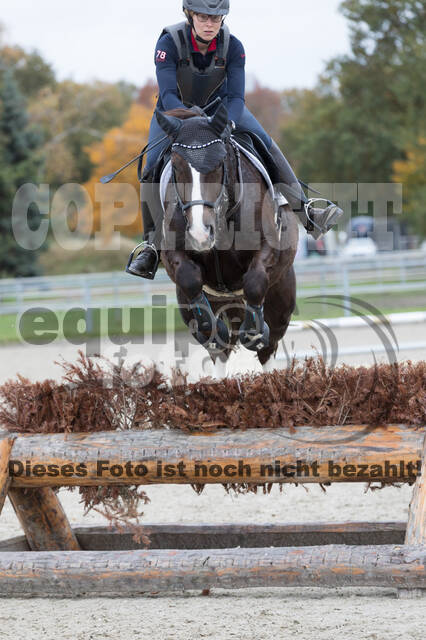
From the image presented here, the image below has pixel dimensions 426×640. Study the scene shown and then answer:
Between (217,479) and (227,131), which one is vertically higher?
(227,131)

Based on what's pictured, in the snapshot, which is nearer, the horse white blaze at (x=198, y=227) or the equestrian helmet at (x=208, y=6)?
the horse white blaze at (x=198, y=227)

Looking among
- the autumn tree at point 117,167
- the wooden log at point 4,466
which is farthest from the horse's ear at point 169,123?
the autumn tree at point 117,167

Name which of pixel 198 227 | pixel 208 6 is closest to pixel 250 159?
pixel 208 6

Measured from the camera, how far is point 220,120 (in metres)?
4.39

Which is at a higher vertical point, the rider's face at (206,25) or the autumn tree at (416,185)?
the autumn tree at (416,185)

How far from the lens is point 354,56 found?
31000mm

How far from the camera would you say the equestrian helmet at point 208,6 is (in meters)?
4.52

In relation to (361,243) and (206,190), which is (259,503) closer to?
(206,190)

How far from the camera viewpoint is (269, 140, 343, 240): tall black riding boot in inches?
212

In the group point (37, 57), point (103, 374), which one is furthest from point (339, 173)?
point (103, 374)

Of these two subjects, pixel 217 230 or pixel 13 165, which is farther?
pixel 13 165

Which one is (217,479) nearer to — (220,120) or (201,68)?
(220,120)

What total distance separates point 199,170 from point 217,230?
0.35 metres

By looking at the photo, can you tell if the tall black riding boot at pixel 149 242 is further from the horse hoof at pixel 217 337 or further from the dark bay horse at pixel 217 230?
the horse hoof at pixel 217 337
